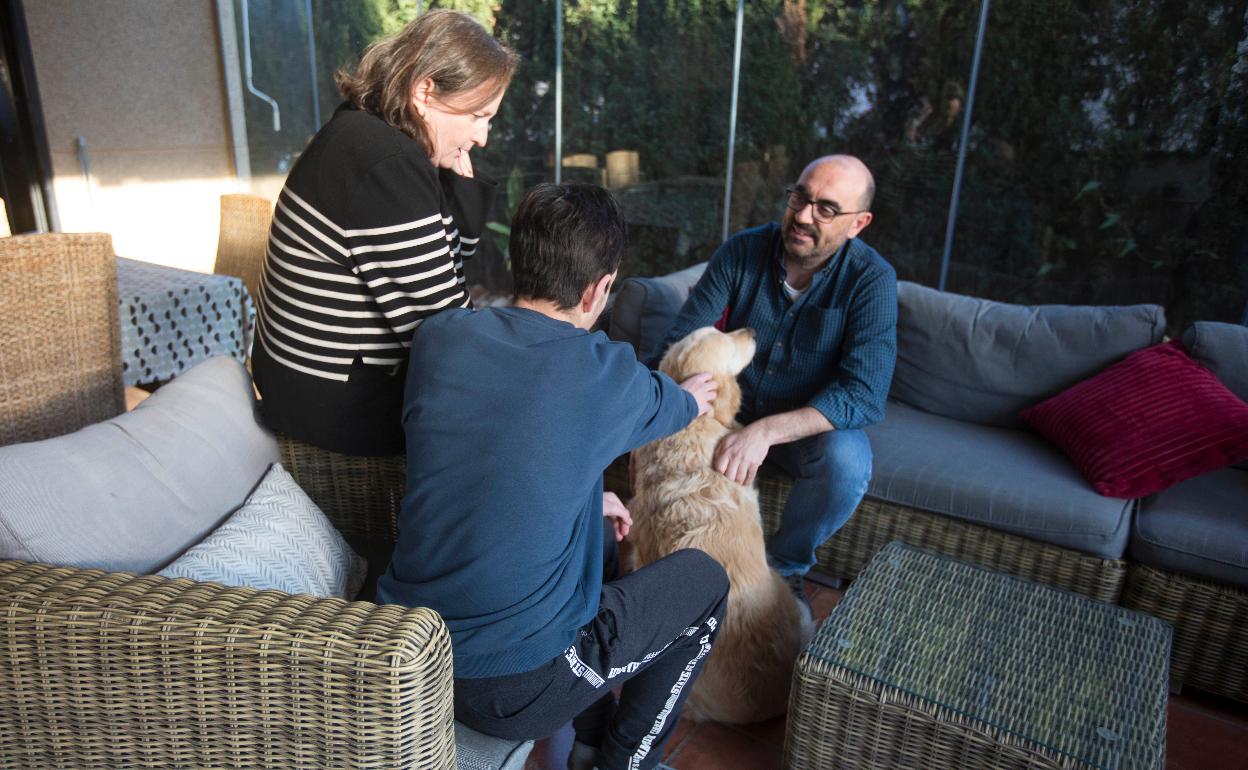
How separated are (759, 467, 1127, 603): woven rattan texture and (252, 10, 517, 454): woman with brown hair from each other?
138cm

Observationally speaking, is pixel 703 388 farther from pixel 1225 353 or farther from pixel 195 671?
pixel 1225 353

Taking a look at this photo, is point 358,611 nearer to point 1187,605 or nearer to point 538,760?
point 538,760

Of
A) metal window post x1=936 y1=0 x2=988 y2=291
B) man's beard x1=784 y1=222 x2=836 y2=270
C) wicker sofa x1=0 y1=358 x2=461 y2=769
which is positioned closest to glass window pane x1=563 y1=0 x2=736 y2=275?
metal window post x1=936 y1=0 x2=988 y2=291

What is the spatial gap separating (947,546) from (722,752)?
98 cm

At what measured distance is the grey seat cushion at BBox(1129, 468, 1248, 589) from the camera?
2.14 metres

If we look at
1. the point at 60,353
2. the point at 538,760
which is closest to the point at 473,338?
the point at 538,760

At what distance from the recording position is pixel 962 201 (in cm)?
420

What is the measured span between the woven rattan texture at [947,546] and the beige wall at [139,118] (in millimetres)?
5113

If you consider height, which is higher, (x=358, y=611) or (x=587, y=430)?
(x=587, y=430)

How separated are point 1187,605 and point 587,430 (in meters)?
1.90

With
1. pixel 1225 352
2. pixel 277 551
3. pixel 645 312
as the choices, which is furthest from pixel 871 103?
pixel 277 551

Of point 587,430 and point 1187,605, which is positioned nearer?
point 587,430

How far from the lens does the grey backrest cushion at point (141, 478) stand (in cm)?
131

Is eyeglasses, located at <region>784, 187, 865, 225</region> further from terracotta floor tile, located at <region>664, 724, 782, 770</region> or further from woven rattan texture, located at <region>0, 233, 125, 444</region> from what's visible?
woven rattan texture, located at <region>0, 233, 125, 444</region>
